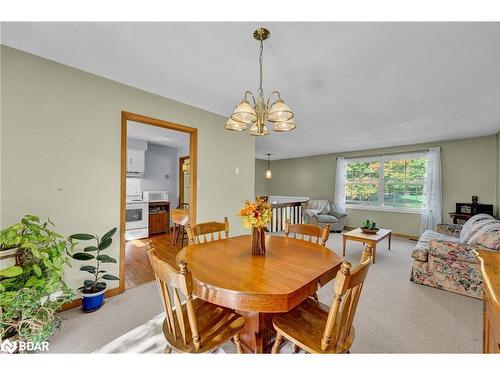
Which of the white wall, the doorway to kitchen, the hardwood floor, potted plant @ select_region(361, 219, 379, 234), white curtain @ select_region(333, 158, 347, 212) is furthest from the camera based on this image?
white curtain @ select_region(333, 158, 347, 212)

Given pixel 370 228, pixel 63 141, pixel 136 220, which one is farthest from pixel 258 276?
pixel 136 220

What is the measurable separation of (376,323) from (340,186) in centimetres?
481

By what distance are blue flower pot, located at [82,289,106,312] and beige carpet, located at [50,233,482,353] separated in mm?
58

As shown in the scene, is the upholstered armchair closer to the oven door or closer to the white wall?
the oven door

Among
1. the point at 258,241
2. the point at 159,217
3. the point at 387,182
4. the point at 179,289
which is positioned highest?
the point at 387,182

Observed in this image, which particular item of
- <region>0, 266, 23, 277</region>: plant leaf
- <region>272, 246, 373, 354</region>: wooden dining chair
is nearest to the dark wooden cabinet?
<region>0, 266, 23, 277</region>: plant leaf

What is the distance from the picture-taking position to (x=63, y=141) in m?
2.06

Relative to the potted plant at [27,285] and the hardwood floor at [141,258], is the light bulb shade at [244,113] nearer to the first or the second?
the hardwood floor at [141,258]

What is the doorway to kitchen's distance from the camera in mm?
2883

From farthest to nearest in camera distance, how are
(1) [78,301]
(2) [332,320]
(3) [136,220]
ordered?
(3) [136,220], (1) [78,301], (2) [332,320]

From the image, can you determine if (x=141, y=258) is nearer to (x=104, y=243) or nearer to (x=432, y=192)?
(x=104, y=243)

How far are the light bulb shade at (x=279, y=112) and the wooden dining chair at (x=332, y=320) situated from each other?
43.8 inches
